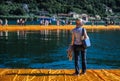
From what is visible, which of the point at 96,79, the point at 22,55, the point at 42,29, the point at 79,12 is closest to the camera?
the point at 96,79

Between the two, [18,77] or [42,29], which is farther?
[42,29]

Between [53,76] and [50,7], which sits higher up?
[53,76]

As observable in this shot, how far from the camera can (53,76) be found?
13664 mm

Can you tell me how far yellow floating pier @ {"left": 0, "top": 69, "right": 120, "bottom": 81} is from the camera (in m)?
13.1

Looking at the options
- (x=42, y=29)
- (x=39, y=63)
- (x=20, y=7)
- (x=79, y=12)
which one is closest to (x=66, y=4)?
(x=79, y=12)

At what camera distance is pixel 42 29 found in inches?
2992

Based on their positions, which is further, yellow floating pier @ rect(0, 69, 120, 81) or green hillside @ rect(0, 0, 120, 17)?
green hillside @ rect(0, 0, 120, 17)

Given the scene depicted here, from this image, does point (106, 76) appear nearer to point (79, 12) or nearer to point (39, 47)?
point (39, 47)

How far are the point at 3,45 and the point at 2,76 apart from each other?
31371 mm

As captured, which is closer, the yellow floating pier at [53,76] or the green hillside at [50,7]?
the yellow floating pier at [53,76]

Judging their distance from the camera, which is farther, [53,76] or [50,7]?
[50,7]

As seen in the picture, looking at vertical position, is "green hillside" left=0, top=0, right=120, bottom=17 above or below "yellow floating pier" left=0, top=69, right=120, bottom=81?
below

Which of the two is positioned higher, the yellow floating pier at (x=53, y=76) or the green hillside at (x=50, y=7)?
the yellow floating pier at (x=53, y=76)

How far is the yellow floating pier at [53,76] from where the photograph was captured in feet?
43.0
